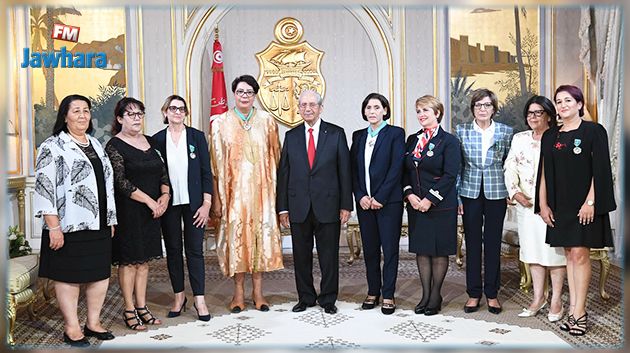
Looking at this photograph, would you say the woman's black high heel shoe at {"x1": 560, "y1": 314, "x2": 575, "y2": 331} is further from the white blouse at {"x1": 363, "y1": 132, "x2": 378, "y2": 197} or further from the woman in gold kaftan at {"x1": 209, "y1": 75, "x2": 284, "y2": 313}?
the woman in gold kaftan at {"x1": 209, "y1": 75, "x2": 284, "y2": 313}

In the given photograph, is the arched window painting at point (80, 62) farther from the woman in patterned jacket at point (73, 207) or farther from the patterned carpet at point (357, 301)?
the woman in patterned jacket at point (73, 207)

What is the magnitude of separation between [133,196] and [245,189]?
31.9 inches

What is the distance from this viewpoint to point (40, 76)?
729 cm

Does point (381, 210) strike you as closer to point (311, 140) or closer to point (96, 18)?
point (311, 140)

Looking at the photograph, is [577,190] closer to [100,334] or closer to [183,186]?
[183,186]

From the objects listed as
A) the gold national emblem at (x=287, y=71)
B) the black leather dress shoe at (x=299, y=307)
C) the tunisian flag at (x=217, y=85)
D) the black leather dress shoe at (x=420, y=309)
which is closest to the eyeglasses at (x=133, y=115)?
the black leather dress shoe at (x=299, y=307)

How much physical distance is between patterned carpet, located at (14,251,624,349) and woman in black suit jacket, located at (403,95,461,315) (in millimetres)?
347

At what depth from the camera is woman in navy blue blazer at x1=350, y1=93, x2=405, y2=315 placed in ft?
14.9

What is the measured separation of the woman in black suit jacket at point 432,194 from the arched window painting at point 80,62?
4138 mm

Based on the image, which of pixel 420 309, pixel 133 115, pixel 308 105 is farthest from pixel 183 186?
pixel 420 309

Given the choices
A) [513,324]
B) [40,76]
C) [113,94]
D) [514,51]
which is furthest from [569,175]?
[40,76]

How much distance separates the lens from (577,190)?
3.89 m

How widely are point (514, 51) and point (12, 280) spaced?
5.83m

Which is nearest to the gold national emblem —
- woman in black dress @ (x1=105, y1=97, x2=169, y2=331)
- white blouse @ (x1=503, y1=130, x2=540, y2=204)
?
Result: woman in black dress @ (x1=105, y1=97, x2=169, y2=331)
